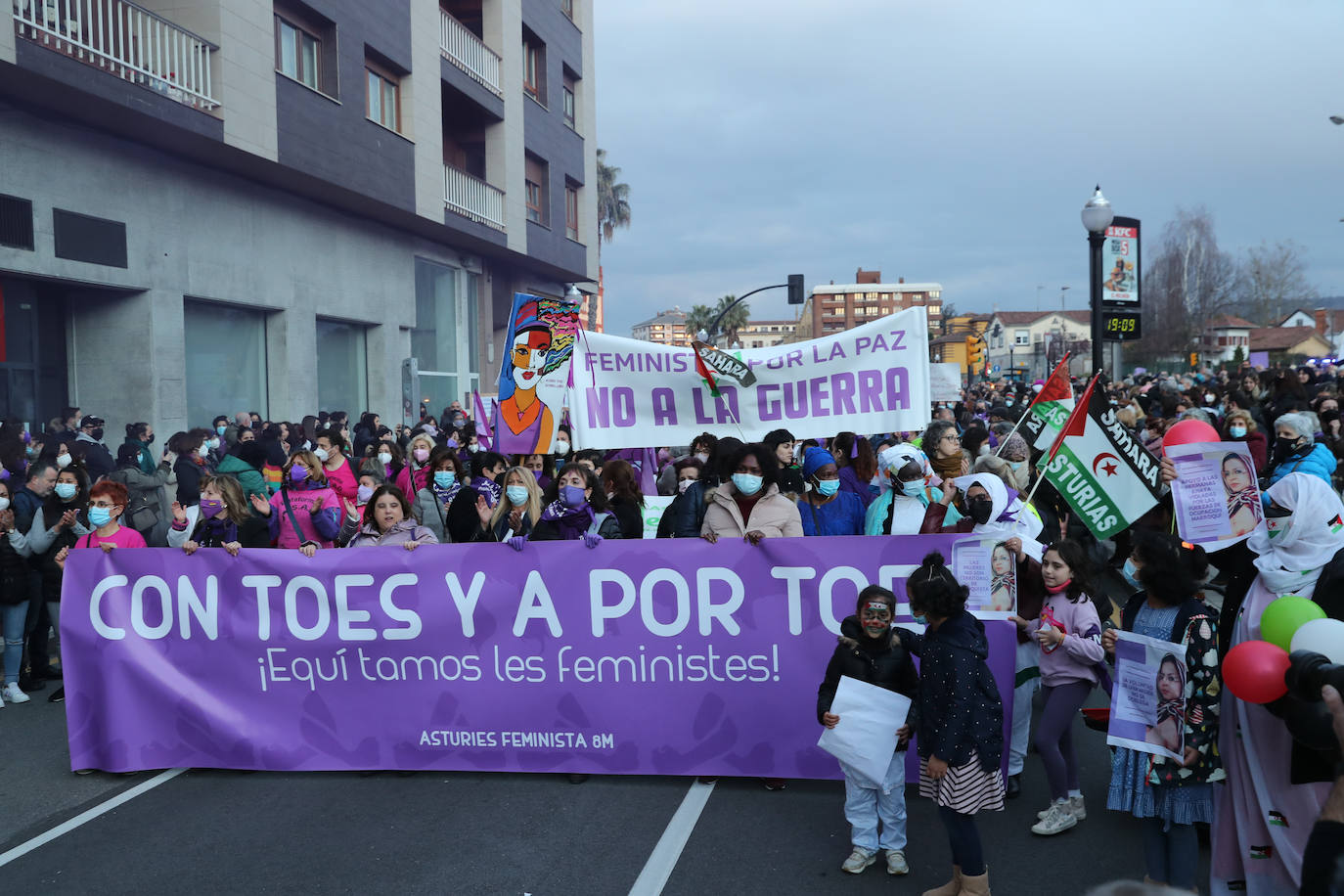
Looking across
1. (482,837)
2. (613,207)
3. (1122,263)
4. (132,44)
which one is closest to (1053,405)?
(482,837)

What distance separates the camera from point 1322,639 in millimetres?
2914

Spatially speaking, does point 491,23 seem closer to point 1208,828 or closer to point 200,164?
point 200,164

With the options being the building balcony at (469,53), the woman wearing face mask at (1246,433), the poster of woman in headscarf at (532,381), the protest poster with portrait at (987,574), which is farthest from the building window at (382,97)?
the protest poster with portrait at (987,574)

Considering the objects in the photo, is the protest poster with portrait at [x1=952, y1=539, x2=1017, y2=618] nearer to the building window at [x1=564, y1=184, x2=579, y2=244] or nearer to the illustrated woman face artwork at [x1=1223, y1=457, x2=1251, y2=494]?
the illustrated woman face artwork at [x1=1223, y1=457, x2=1251, y2=494]

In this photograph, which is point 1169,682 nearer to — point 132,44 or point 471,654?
point 471,654

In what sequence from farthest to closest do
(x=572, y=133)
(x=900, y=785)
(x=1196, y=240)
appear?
(x=1196, y=240)
(x=572, y=133)
(x=900, y=785)

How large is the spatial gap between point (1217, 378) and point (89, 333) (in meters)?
24.6

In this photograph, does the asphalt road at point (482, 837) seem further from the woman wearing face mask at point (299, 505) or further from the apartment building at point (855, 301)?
the apartment building at point (855, 301)

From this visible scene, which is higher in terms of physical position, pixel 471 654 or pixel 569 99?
pixel 569 99

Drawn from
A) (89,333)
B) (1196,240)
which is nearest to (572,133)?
(89,333)

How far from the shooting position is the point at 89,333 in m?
16.4

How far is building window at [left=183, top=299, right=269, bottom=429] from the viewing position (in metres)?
18.2

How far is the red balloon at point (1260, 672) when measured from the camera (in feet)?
9.74

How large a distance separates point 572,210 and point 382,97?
11713 millimetres
